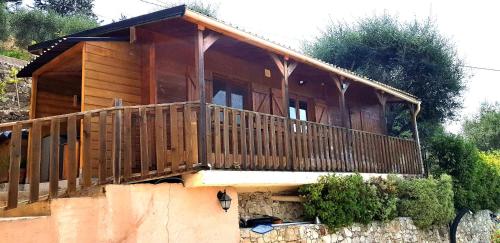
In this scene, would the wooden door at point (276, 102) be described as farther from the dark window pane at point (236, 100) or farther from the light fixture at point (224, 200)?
the light fixture at point (224, 200)

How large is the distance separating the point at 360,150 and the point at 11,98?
13.8 meters

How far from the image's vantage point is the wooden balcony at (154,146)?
571 centimetres

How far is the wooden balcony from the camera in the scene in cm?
571

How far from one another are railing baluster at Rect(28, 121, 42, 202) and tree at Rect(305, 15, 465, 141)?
713 inches

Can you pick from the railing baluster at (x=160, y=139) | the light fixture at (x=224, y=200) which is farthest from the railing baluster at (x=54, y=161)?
the light fixture at (x=224, y=200)

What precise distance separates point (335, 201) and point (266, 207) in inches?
59.3

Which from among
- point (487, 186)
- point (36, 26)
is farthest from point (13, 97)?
point (487, 186)

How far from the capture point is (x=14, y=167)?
5.46 meters

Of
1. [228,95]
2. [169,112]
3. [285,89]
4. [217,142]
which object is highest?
[228,95]

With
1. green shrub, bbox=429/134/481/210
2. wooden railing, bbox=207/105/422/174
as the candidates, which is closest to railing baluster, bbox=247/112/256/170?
wooden railing, bbox=207/105/422/174

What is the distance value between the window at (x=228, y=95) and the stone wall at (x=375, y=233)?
3.44 meters

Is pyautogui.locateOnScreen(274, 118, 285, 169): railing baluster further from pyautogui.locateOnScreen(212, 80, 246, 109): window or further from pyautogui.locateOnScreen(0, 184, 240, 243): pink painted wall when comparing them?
pyautogui.locateOnScreen(212, 80, 246, 109): window

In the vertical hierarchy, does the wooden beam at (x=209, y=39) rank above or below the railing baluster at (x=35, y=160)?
above

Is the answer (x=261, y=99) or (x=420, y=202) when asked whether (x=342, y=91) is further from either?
(x=420, y=202)
